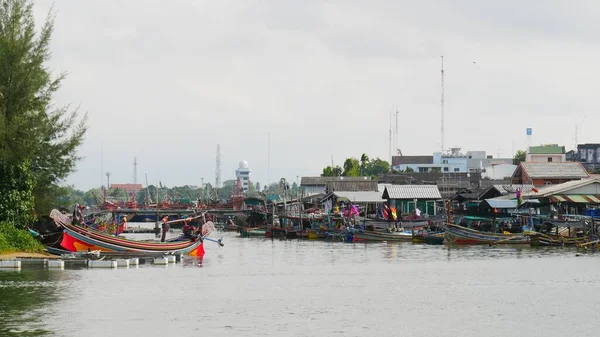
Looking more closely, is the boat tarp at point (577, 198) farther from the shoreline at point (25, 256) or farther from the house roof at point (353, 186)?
the shoreline at point (25, 256)

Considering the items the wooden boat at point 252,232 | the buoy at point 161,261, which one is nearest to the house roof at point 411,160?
the wooden boat at point 252,232

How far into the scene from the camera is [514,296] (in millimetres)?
31453

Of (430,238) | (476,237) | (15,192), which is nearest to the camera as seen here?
(15,192)

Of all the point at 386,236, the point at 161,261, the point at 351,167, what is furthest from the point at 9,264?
→ the point at 351,167

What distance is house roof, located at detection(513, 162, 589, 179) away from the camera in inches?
3531

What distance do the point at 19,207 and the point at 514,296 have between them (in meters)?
21.4

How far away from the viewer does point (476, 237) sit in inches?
2375

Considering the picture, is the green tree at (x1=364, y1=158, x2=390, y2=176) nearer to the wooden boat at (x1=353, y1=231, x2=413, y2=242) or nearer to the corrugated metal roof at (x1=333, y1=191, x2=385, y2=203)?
the corrugated metal roof at (x1=333, y1=191, x2=385, y2=203)

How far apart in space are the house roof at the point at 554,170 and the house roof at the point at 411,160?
67121 millimetres

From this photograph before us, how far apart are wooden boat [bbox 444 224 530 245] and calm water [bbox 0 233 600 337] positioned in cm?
1199

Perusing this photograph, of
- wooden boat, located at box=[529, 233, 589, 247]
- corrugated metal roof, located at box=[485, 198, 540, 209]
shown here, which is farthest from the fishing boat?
corrugated metal roof, located at box=[485, 198, 540, 209]

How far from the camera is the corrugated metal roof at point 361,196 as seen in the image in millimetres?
88125

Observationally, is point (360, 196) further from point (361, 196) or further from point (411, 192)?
point (411, 192)

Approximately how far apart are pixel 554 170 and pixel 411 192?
18.4 metres
